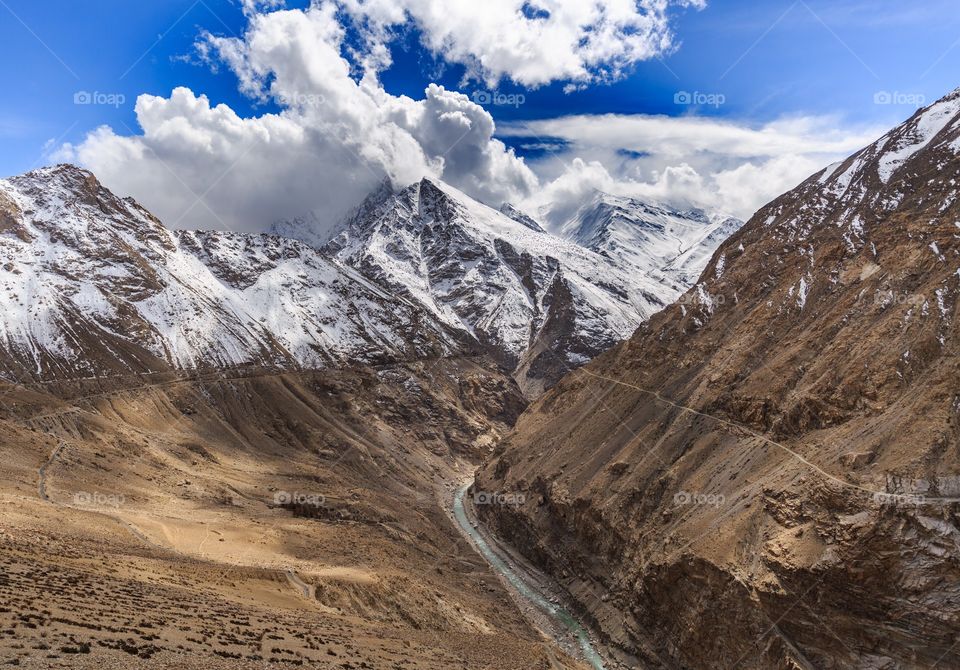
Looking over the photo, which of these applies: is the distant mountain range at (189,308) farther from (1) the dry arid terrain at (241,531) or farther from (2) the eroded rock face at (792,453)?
(2) the eroded rock face at (792,453)

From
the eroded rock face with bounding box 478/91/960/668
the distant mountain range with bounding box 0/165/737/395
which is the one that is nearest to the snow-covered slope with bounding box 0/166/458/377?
the distant mountain range with bounding box 0/165/737/395

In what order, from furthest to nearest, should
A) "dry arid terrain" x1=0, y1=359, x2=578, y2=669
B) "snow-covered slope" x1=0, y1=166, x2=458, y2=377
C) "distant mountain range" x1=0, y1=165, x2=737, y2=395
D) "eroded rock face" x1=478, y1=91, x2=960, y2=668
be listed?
"distant mountain range" x1=0, y1=165, x2=737, y2=395, "snow-covered slope" x1=0, y1=166, x2=458, y2=377, "eroded rock face" x1=478, y1=91, x2=960, y2=668, "dry arid terrain" x1=0, y1=359, x2=578, y2=669

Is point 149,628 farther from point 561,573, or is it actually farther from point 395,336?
point 395,336

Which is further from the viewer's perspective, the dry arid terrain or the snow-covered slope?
the snow-covered slope

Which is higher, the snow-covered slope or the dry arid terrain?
the snow-covered slope

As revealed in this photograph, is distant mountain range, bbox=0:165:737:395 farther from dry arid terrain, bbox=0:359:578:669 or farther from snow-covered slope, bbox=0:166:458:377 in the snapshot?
dry arid terrain, bbox=0:359:578:669

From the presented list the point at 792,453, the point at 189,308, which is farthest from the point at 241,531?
the point at 189,308

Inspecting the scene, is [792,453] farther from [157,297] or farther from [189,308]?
[157,297]

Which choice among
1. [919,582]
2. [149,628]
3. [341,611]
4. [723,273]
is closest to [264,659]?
[149,628]
